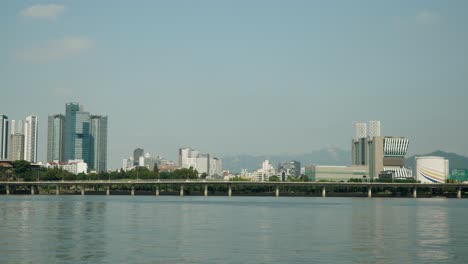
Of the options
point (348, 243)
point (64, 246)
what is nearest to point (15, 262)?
point (64, 246)

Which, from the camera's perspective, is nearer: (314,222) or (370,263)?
(370,263)

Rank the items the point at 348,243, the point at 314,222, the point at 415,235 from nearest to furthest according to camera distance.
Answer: the point at 348,243, the point at 415,235, the point at 314,222

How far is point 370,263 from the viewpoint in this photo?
43875mm

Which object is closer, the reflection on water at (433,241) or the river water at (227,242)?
the river water at (227,242)

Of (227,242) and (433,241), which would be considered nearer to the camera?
(227,242)

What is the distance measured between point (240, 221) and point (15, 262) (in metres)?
42.4

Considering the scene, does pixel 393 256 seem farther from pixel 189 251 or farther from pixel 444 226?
pixel 444 226

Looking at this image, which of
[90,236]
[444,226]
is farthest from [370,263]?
[444,226]

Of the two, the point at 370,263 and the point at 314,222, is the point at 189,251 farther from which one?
the point at 314,222

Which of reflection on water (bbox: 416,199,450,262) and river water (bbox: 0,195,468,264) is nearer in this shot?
river water (bbox: 0,195,468,264)

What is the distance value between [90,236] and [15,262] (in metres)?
16.9

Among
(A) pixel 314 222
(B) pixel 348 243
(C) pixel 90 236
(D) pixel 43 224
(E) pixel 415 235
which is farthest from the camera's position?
(A) pixel 314 222

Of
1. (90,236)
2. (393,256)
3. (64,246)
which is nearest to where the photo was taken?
(393,256)

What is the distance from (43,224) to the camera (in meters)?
74.1
